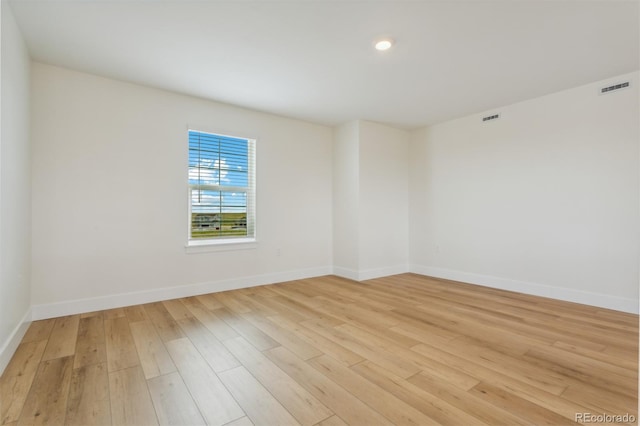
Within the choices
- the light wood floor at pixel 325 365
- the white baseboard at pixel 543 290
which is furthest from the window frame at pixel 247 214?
the white baseboard at pixel 543 290

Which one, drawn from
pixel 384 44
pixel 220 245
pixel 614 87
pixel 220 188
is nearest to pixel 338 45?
pixel 384 44

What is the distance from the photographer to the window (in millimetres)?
3936

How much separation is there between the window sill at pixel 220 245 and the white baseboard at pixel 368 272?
156 centimetres

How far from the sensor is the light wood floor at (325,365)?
156 centimetres

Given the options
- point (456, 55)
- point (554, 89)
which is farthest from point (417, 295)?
point (554, 89)

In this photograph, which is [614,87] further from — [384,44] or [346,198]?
[346,198]

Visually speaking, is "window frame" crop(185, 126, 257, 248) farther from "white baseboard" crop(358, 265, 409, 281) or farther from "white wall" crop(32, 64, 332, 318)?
"white baseboard" crop(358, 265, 409, 281)

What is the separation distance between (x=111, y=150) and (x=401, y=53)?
3.24 metres

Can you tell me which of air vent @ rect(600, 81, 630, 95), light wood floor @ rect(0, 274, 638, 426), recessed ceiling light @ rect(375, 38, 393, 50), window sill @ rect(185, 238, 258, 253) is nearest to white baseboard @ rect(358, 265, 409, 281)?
light wood floor @ rect(0, 274, 638, 426)

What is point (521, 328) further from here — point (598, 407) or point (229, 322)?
point (229, 322)

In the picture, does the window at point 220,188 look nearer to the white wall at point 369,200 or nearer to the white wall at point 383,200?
the white wall at point 369,200

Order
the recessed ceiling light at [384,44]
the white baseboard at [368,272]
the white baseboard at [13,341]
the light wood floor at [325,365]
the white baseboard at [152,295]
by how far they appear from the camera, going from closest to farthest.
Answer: the light wood floor at [325,365]
the white baseboard at [13,341]
the recessed ceiling light at [384,44]
the white baseboard at [152,295]
the white baseboard at [368,272]

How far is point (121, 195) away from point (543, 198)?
5.15 metres

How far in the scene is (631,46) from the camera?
264 centimetres
